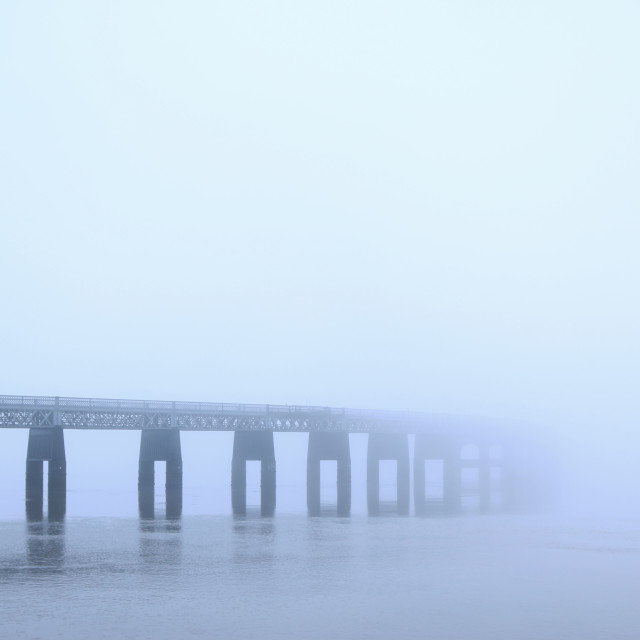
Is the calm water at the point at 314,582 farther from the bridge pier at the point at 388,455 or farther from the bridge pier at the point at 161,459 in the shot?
the bridge pier at the point at 388,455

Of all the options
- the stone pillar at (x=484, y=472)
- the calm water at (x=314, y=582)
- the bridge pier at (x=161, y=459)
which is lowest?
the stone pillar at (x=484, y=472)

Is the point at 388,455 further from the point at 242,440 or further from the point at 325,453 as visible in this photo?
the point at 242,440

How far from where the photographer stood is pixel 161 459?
96688mm

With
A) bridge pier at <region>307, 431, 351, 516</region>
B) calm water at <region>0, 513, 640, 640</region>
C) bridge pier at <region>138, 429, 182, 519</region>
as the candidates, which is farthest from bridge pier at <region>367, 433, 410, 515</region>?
calm water at <region>0, 513, 640, 640</region>

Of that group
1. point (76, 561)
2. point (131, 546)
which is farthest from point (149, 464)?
point (76, 561)

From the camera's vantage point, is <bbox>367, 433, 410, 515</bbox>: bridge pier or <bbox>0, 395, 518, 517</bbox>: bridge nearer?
<bbox>0, 395, 518, 517</bbox>: bridge

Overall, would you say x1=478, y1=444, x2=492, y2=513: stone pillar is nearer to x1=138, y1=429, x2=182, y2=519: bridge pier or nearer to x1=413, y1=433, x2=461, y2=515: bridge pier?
x1=413, y1=433, x2=461, y2=515: bridge pier

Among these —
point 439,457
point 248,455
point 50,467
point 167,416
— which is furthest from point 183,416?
point 439,457

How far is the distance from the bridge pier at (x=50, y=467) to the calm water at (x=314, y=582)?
39.6 ft

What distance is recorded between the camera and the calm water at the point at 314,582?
38.1 metres

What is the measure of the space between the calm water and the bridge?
14.5 meters

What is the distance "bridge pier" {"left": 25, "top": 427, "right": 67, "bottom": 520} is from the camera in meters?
87.7

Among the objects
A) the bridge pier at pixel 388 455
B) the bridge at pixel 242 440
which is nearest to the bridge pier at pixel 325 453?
the bridge at pixel 242 440

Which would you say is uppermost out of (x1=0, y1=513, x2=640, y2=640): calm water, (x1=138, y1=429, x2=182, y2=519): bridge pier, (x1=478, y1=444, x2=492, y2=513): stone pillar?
(x1=138, y1=429, x2=182, y2=519): bridge pier
